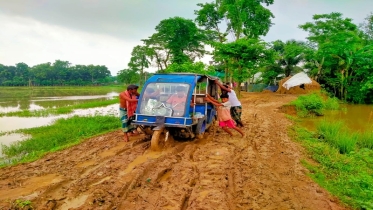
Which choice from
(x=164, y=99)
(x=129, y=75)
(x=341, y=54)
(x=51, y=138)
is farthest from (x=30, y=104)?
(x=129, y=75)

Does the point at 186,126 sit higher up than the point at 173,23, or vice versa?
the point at 173,23

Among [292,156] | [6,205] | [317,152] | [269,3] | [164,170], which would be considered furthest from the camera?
[269,3]

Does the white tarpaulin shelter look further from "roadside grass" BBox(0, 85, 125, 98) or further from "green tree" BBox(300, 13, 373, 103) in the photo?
"roadside grass" BBox(0, 85, 125, 98)

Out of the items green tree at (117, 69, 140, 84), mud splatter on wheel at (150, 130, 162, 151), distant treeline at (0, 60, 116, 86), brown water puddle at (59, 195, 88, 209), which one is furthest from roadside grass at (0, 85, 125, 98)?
brown water puddle at (59, 195, 88, 209)

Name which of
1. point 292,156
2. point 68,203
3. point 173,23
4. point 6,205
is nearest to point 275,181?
point 292,156

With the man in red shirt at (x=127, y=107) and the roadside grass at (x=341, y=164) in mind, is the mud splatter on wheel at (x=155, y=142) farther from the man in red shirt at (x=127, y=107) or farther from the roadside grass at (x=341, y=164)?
the roadside grass at (x=341, y=164)

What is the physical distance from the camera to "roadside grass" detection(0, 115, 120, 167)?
7398 millimetres

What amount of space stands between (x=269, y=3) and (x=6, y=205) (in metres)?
27.7

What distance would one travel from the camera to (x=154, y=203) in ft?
12.6

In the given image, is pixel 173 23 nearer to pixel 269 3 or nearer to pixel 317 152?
pixel 269 3

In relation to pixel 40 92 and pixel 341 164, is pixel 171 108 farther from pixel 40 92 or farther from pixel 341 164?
pixel 40 92

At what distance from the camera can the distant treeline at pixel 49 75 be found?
70.2 metres

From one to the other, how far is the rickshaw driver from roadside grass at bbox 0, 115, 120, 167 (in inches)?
144

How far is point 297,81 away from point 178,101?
21192 mm
